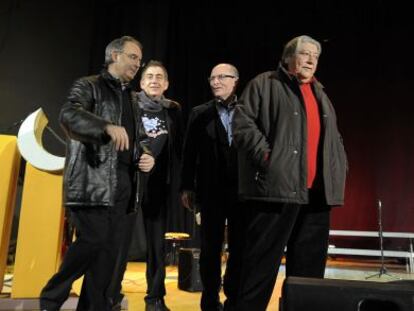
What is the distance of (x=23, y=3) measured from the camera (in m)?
6.05

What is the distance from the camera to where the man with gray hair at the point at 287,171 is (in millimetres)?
2006

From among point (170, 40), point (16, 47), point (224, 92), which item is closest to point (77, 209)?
point (224, 92)

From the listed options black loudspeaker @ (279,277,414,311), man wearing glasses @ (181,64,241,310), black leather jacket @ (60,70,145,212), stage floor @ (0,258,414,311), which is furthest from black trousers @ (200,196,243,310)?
black loudspeaker @ (279,277,414,311)

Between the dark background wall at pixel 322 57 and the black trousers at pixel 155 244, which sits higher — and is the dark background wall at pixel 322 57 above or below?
above

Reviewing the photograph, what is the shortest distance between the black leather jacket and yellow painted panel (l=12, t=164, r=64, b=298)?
89cm

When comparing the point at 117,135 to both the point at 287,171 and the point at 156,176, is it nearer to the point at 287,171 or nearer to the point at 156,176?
the point at 287,171

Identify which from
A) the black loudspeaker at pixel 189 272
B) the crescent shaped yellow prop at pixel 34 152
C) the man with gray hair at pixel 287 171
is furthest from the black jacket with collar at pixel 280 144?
the black loudspeaker at pixel 189 272

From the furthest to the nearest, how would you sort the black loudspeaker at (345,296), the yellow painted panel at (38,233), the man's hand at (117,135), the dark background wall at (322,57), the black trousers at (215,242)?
the dark background wall at (322,57) < the yellow painted panel at (38,233) < the black trousers at (215,242) < the man's hand at (117,135) < the black loudspeaker at (345,296)

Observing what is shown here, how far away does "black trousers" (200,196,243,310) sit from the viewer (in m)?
2.67

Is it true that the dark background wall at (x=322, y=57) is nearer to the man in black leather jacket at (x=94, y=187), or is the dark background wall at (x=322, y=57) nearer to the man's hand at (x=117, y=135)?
the man in black leather jacket at (x=94, y=187)

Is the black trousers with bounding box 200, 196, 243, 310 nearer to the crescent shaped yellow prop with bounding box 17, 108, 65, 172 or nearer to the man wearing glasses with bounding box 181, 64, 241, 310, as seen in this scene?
the man wearing glasses with bounding box 181, 64, 241, 310

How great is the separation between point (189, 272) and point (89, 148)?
84.6 inches

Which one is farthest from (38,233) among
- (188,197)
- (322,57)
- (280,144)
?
(322,57)

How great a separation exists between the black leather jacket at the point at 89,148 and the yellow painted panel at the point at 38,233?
0.89 m
